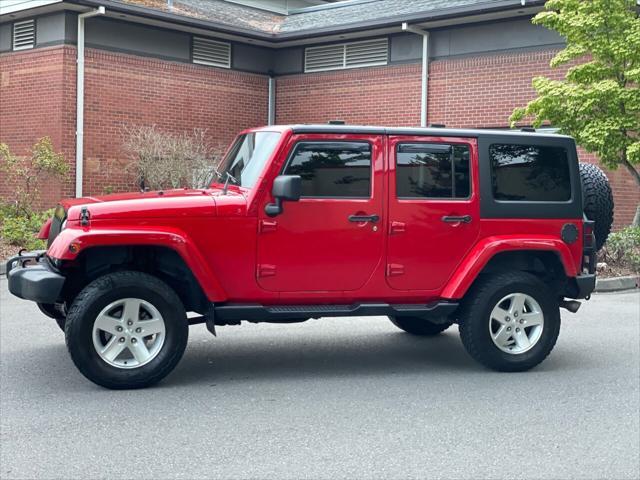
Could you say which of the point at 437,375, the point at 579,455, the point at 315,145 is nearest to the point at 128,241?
the point at 315,145

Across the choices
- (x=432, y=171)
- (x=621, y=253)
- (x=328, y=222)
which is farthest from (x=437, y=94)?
(x=328, y=222)

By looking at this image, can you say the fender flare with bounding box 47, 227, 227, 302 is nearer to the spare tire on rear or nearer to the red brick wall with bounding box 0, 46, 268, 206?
the spare tire on rear

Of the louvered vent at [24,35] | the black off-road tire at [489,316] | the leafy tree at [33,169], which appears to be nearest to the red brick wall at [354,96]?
the louvered vent at [24,35]

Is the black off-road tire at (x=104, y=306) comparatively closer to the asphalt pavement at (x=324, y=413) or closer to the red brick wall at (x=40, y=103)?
the asphalt pavement at (x=324, y=413)

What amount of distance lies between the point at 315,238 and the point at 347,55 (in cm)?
1502

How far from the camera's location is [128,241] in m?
6.91

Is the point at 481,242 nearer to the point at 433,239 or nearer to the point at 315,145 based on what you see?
the point at 433,239

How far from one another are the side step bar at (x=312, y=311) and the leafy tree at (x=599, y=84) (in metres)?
8.46

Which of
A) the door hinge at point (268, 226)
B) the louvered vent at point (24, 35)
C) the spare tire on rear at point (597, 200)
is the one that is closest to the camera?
the door hinge at point (268, 226)

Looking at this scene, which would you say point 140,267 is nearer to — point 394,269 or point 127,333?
point 127,333

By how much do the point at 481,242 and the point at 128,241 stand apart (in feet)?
9.43

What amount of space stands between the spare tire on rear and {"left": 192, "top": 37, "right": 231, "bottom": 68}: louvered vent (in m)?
14.3

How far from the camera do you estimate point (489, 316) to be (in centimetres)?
786

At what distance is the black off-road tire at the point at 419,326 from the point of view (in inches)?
371
